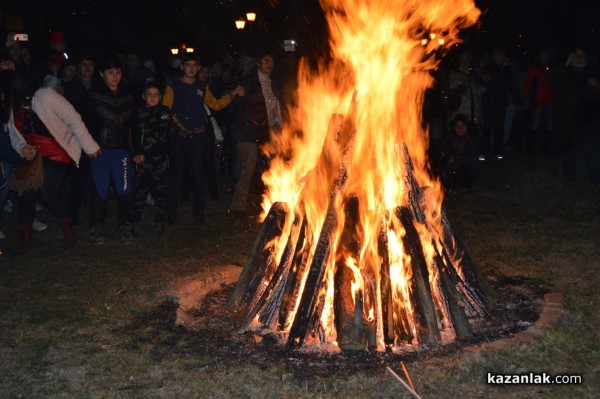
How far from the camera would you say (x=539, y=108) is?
15703 millimetres

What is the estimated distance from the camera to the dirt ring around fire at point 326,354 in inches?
202

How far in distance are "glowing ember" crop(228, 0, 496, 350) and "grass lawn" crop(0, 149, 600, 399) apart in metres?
0.54

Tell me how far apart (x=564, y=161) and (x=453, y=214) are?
357 centimetres

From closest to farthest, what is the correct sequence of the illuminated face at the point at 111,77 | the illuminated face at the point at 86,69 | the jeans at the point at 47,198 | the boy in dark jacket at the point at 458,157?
the jeans at the point at 47,198
the illuminated face at the point at 111,77
the illuminated face at the point at 86,69
the boy in dark jacket at the point at 458,157

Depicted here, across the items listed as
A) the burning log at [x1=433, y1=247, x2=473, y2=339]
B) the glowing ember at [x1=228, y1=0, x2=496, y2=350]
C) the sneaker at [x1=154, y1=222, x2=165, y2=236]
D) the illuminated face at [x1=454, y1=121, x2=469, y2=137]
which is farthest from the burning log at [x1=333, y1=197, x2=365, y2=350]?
the illuminated face at [x1=454, y1=121, x2=469, y2=137]

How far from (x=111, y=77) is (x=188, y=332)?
14.5 feet

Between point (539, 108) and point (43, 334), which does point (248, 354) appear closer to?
point (43, 334)

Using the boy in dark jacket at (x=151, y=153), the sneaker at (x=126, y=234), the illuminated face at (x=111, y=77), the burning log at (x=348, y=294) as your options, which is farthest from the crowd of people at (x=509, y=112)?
the burning log at (x=348, y=294)

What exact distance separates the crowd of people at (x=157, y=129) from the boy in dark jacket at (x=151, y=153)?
0.01 metres

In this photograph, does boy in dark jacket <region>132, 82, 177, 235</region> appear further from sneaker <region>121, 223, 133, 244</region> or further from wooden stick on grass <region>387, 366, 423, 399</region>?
wooden stick on grass <region>387, 366, 423, 399</region>

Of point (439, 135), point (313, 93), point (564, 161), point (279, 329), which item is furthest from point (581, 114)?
point (279, 329)

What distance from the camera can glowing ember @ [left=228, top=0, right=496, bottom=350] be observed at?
5438 mm

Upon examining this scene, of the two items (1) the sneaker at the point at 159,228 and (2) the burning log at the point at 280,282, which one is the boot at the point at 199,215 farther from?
(2) the burning log at the point at 280,282

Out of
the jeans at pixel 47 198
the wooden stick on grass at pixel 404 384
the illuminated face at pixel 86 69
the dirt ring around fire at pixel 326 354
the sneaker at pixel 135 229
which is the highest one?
the illuminated face at pixel 86 69
